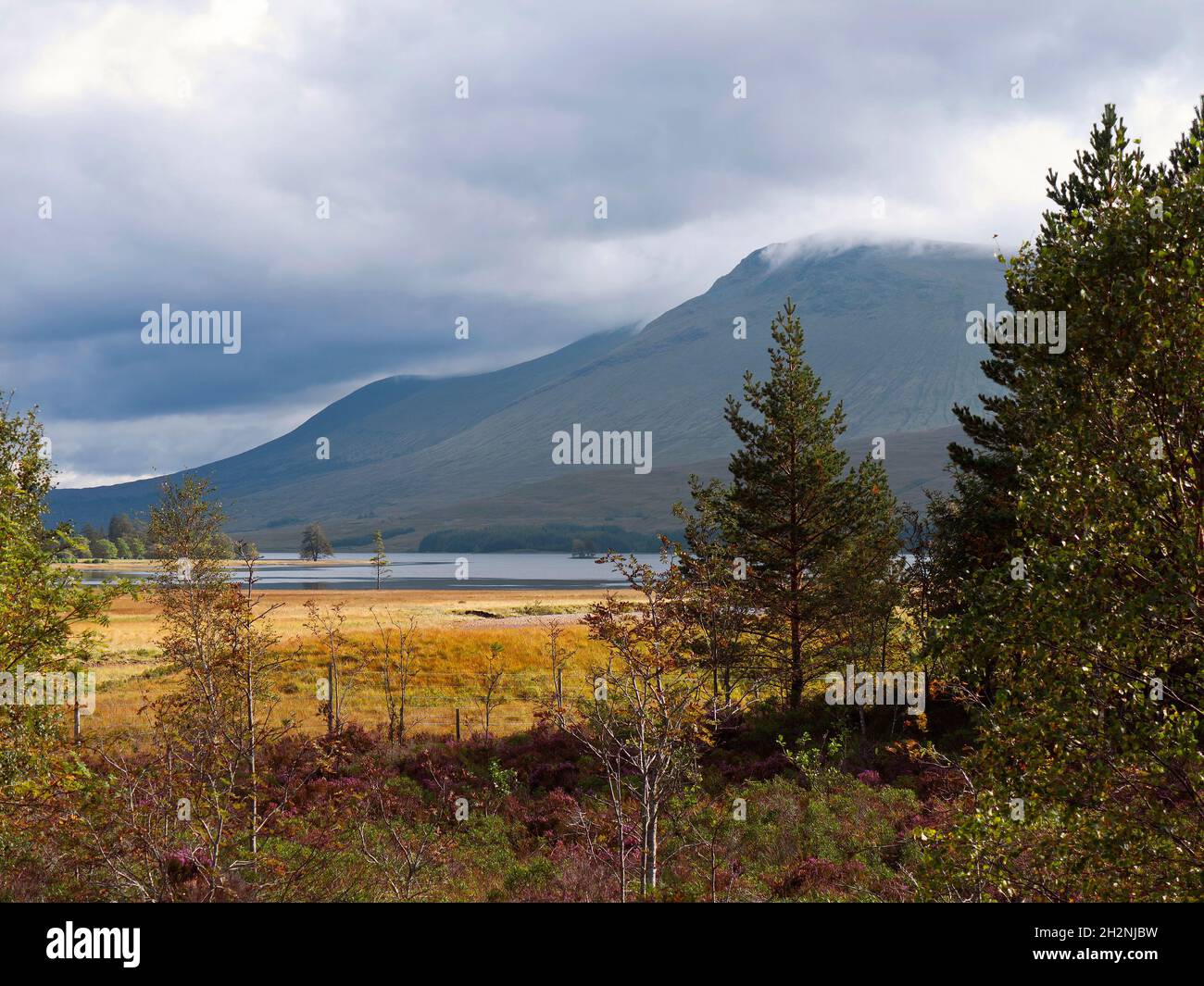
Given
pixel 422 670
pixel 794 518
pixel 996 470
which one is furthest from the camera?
pixel 422 670

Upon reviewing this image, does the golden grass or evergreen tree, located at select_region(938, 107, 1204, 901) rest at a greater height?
evergreen tree, located at select_region(938, 107, 1204, 901)

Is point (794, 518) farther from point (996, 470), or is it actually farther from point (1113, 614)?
point (1113, 614)

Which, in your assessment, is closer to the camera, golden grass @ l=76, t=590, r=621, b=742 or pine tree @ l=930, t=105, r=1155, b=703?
pine tree @ l=930, t=105, r=1155, b=703

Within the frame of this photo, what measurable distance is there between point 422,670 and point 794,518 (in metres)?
31.2

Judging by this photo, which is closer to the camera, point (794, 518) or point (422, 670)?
point (794, 518)

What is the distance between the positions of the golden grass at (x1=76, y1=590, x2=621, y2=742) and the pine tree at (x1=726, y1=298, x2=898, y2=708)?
→ 7801 millimetres

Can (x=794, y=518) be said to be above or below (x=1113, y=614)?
above

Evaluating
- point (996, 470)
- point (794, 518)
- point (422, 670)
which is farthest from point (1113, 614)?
point (422, 670)

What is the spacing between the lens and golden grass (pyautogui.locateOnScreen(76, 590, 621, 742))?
3759 cm

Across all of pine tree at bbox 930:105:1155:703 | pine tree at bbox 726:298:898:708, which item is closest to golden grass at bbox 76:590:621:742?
pine tree at bbox 726:298:898:708

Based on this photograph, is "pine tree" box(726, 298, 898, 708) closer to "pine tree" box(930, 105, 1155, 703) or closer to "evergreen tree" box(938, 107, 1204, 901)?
"pine tree" box(930, 105, 1155, 703)

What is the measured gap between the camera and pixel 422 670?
178 feet

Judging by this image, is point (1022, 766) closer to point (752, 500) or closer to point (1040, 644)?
point (1040, 644)
